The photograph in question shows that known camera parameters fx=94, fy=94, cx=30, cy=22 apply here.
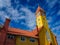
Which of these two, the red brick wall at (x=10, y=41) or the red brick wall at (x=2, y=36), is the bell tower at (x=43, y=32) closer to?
the red brick wall at (x=10, y=41)

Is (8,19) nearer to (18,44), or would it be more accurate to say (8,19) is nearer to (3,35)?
(3,35)

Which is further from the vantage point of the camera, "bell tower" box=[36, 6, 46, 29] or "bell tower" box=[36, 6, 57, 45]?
"bell tower" box=[36, 6, 46, 29]

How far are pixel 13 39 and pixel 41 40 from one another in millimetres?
9901

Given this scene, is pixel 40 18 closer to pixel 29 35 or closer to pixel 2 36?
pixel 29 35

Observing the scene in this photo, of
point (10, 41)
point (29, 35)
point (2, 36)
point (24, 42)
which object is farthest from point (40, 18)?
point (2, 36)

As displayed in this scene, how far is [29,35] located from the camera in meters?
32.2

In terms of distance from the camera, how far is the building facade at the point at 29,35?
27734mm

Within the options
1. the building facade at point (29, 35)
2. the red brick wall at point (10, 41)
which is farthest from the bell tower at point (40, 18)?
the red brick wall at point (10, 41)

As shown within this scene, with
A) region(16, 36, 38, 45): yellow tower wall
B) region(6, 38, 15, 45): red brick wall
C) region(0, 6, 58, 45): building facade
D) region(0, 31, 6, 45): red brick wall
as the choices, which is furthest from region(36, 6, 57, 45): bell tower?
region(0, 31, 6, 45): red brick wall

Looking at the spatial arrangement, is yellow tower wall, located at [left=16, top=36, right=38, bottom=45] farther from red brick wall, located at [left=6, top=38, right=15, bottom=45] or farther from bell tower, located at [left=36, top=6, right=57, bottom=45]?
bell tower, located at [left=36, top=6, right=57, bottom=45]

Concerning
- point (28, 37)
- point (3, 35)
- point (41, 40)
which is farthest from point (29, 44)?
point (3, 35)

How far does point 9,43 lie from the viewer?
2773 cm

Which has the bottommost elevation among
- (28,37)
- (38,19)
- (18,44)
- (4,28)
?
(18,44)

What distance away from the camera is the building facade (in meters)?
27.7
